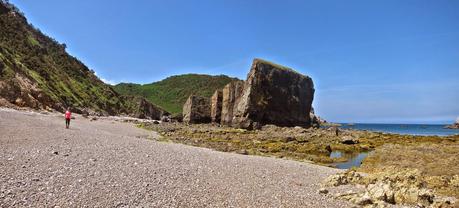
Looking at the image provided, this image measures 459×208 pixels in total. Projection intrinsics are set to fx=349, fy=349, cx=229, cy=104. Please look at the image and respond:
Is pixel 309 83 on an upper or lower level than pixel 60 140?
upper

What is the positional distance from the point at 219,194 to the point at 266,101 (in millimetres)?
60875

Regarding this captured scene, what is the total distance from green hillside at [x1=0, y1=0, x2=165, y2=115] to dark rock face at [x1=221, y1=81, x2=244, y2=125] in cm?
3076

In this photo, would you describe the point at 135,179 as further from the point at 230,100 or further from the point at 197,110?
the point at 197,110

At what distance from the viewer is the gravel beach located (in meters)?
10.1

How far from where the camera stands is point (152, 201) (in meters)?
10.3

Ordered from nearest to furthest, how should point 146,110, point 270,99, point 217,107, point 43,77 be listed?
point 43,77, point 270,99, point 217,107, point 146,110

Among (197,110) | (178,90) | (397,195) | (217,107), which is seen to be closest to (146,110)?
(197,110)

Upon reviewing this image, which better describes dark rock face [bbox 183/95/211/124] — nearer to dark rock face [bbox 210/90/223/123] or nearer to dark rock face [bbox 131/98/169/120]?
dark rock face [bbox 210/90/223/123]

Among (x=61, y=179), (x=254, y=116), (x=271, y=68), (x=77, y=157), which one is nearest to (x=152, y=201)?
(x=61, y=179)

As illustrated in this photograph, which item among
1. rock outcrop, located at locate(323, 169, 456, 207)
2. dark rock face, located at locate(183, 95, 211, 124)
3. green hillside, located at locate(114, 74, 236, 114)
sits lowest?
rock outcrop, located at locate(323, 169, 456, 207)

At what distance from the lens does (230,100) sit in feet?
261

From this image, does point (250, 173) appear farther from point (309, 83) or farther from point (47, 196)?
point (309, 83)

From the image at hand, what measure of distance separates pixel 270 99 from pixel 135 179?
62.0 meters

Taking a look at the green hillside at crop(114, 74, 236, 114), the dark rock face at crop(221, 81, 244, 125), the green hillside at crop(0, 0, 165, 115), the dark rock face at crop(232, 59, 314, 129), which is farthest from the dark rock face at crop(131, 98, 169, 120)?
the dark rock face at crop(232, 59, 314, 129)
